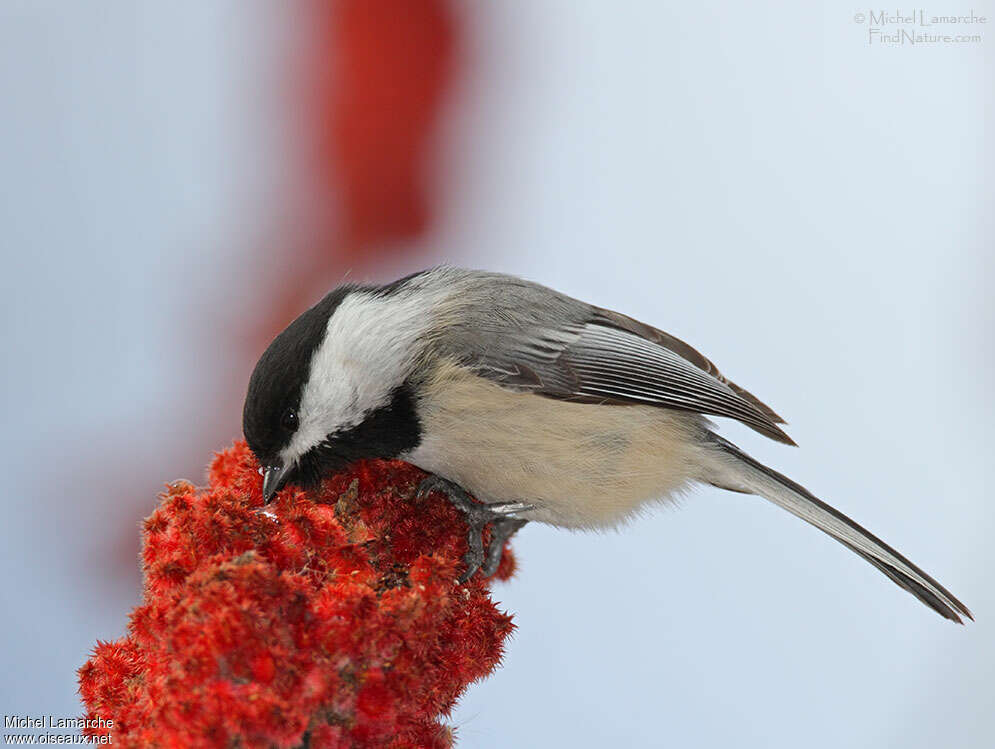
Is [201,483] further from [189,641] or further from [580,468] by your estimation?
[189,641]

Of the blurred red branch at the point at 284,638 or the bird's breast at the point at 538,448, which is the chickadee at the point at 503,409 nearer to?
the bird's breast at the point at 538,448

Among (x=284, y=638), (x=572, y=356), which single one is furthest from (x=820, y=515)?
(x=284, y=638)

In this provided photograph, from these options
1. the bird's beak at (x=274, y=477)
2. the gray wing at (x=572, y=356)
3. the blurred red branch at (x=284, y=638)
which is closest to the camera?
the blurred red branch at (x=284, y=638)

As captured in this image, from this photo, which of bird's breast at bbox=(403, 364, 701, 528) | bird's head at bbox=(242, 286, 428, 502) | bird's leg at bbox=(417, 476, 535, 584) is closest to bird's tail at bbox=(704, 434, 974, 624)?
bird's breast at bbox=(403, 364, 701, 528)

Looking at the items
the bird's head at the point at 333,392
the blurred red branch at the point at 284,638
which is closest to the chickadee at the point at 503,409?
the bird's head at the point at 333,392

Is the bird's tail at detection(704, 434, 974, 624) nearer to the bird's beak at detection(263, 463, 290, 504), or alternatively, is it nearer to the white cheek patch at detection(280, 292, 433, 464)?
the white cheek patch at detection(280, 292, 433, 464)
